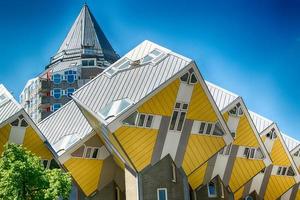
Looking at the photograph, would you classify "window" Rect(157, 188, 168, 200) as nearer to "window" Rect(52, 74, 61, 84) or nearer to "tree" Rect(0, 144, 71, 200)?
"tree" Rect(0, 144, 71, 200)

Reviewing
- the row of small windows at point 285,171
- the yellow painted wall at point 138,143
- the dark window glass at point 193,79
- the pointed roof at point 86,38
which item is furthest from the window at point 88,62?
the yellow painted wall at point 138,143

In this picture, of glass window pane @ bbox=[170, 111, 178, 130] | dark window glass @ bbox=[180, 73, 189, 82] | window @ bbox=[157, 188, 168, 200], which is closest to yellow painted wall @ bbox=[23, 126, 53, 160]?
window @ bbox=[157, 188, 168, 200]

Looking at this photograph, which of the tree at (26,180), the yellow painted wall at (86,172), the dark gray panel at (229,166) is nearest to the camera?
the tree at (26,180)

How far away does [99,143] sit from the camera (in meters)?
42.0

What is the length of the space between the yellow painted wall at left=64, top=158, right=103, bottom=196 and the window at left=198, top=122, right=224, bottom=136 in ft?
32.3

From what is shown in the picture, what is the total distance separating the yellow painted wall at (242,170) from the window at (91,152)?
46.7 feet

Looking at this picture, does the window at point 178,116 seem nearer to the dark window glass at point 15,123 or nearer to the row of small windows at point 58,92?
the dark window glass at point 15,123

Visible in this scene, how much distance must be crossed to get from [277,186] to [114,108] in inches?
1086

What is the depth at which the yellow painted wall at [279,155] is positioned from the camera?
173 feet

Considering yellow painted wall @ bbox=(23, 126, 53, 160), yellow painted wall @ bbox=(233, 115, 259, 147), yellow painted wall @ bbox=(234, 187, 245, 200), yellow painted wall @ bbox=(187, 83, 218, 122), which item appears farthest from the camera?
yellow painted wall @ bbox=(234, 187, 245, 200)

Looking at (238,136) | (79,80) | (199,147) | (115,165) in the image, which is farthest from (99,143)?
(79,80)

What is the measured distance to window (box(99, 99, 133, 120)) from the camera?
3528 centimetres

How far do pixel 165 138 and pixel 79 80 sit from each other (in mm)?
47116

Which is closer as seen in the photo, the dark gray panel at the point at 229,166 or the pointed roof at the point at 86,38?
the dark gray panel at the point at 229,166
